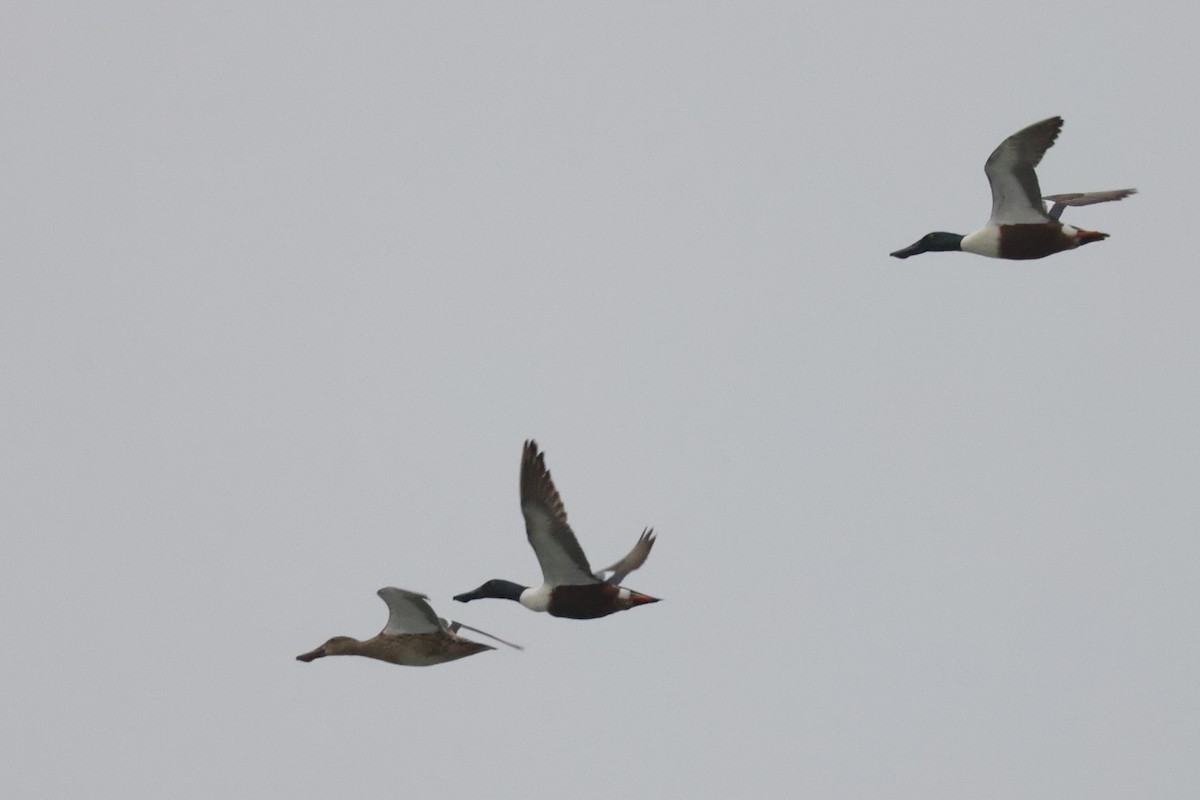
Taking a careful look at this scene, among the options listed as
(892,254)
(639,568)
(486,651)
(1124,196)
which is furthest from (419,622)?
(1124,196)

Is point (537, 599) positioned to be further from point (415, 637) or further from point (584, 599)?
point (415, 637)

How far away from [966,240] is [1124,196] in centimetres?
278

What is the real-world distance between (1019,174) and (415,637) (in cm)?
882

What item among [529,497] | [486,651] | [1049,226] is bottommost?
[486,651]

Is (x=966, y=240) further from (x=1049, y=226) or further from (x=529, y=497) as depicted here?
(x=529, y=497)

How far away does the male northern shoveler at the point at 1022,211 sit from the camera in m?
22.7

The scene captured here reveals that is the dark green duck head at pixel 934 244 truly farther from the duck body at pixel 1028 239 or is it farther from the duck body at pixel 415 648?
the duck body at pixel 415 648

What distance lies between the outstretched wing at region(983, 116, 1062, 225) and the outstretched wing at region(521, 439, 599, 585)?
6647 mm

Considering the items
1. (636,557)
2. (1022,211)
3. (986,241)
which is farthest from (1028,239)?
(636,557)

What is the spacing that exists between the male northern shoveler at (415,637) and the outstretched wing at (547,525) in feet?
3.83

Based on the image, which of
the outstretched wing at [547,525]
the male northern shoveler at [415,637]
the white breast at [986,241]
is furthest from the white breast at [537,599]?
the white breast at [986,241]

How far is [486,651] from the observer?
69.7ft

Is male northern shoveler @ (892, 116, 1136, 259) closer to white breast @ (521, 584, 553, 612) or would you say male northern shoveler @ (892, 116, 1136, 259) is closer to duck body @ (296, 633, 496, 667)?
white breast @ (521, 584, 553, 612)

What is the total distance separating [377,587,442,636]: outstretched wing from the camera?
21.2 metres
